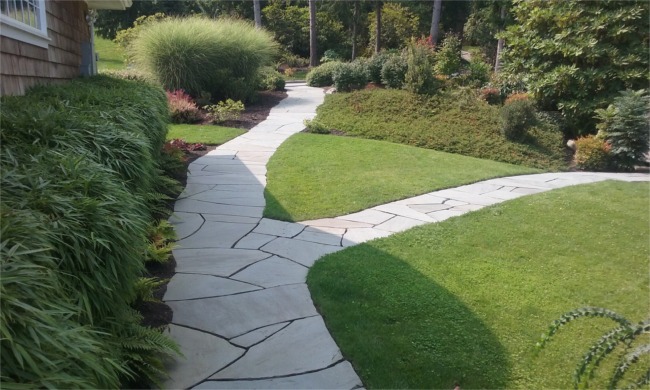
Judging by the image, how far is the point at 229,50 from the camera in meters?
13.2

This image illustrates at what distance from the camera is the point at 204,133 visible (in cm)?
1006

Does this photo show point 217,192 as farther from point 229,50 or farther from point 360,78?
point 360,78

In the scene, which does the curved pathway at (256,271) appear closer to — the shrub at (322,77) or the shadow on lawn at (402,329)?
the shadow on lawn at (402,329)

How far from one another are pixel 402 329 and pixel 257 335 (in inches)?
37.1

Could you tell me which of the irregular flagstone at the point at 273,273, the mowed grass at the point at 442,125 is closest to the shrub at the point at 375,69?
the mowed grass at the point at 442,125

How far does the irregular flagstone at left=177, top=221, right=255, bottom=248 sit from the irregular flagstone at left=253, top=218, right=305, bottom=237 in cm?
12

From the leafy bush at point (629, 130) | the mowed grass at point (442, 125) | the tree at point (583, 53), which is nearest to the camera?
the leafy bush at point (629, 130)

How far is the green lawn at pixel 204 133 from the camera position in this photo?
9.50m

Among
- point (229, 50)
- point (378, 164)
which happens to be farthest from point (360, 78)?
point (378, 164)

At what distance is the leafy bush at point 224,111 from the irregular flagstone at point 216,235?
666cm

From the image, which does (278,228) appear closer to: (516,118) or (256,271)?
(256,271)

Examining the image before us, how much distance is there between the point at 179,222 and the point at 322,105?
8.68 meters

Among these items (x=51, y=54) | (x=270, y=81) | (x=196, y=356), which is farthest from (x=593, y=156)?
(x=270, y=81)

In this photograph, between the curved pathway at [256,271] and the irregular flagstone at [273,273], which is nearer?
the curved pathway at [256,271]
